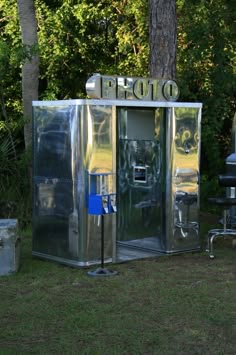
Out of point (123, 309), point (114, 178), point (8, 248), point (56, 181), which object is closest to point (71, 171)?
point (56, 181)

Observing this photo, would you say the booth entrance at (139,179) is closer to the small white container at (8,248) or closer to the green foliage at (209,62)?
the small white container at (8,248)

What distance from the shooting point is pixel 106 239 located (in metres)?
7.15

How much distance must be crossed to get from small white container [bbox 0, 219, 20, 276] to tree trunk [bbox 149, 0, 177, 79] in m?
4.04

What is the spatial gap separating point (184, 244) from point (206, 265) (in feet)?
2.33

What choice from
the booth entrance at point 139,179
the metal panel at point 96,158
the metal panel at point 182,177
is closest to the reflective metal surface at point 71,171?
the metal panel at point 96,158

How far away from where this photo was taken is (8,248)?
6711mm

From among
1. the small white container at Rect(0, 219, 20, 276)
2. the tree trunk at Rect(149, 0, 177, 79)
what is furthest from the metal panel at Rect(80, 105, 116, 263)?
the tree trunk at Rect(149, 0, 177, 79)

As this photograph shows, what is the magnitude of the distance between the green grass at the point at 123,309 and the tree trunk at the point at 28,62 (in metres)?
4.48

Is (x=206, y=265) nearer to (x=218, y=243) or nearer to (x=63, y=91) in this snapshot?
(x=218, y=243)

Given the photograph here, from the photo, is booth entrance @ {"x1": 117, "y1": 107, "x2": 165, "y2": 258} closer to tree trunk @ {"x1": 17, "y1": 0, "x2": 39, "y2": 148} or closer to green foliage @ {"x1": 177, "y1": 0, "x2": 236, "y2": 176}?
tree trunk @ {"x1": 17, "y1": 0, "x2": 39, "y2": 148}

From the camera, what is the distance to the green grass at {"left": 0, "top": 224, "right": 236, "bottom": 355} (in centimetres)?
455

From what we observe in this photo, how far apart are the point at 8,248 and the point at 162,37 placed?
4543 mm

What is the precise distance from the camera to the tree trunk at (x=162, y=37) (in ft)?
30.9

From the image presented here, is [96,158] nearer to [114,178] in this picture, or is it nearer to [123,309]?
[114,178]
